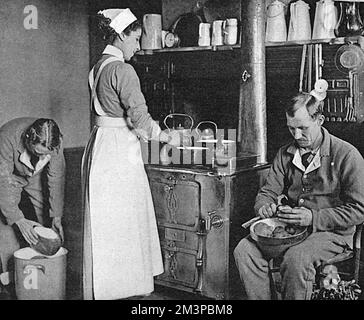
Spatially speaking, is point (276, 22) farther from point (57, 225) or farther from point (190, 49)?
point (57, 225)

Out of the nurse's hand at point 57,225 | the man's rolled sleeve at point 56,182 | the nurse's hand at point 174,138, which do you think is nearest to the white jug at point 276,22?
the nurse's hand at point 174,138

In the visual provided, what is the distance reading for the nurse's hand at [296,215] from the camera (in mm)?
2105

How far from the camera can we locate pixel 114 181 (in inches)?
90.4

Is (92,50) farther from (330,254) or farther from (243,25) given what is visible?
(330,254)

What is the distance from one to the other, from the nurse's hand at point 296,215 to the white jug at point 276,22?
79cm

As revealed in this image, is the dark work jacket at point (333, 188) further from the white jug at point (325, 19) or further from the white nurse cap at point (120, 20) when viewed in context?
the white nurse cap at point (120, 20)

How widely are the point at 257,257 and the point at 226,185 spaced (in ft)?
1.09

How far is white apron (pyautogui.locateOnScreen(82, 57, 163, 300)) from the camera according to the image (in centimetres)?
229

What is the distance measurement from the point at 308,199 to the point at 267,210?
0.18 metres

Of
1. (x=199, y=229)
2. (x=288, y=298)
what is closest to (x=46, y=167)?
(x=199, y=229)

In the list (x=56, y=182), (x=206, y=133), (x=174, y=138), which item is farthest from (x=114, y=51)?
(x=56, y=182)

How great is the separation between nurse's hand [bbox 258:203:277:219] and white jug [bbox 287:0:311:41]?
758mm

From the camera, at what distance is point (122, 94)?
2.21m

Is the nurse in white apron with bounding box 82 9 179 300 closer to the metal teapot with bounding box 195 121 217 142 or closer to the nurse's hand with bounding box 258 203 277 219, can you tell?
the metal teapot with bounding box 195 121 217 142
